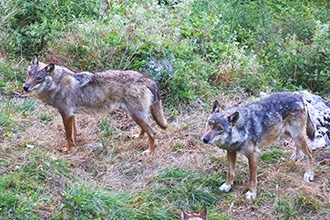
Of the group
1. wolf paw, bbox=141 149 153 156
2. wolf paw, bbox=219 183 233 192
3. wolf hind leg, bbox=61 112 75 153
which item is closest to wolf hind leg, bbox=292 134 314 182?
wolf paw, bbox=219 183 233 192

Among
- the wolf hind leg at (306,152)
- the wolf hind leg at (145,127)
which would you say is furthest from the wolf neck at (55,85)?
the wolf hind leg at (306,152)

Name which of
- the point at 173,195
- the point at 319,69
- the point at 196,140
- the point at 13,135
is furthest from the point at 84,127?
the point at 319,69

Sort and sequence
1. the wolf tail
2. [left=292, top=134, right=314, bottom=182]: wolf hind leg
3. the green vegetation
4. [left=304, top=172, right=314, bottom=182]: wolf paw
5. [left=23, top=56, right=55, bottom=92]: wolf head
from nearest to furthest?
the green vegetation → [left=292, top=134, right=314, bottom=182]: wolf hind leg → [left=304, top=172, right=314, bottom=182]: wolf paw → [left=23, top=56, right=55, bottom=92]: wolf head → the wolf tail

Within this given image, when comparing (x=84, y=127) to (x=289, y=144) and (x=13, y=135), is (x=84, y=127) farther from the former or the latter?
(x=289, y=144)

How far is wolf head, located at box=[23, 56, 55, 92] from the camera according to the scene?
7.86 metres

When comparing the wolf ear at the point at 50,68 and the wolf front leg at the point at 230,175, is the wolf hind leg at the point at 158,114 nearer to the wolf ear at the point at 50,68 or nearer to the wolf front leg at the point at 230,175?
the wolf front leg at the point at 230,175

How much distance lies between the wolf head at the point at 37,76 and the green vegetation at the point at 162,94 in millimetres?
815

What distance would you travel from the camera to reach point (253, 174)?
23.1ft

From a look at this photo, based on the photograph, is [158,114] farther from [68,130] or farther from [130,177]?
[68,130]

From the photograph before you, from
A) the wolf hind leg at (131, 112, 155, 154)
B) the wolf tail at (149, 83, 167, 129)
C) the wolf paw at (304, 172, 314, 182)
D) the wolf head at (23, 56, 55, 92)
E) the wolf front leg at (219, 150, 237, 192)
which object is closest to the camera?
the wolf front leg at (219, 150, 237, 192)

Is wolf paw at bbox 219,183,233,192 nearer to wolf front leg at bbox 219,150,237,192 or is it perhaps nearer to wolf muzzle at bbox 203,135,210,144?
wolf front leg at bbox 219,150,237,192

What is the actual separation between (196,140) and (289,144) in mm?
1444

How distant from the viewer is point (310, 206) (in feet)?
22.8

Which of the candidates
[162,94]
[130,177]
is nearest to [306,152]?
[130,177]
